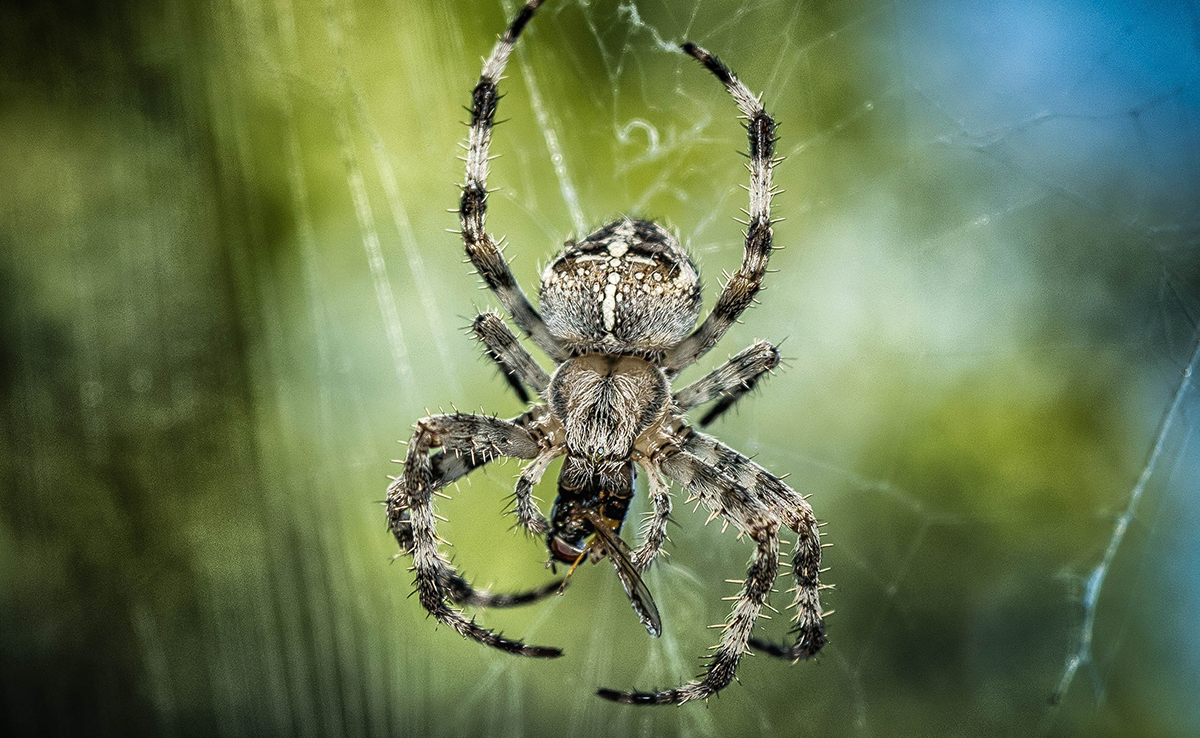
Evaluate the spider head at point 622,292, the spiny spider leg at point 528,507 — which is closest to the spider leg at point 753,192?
the spider head at point 622,292

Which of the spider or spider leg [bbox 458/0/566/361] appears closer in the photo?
the spider

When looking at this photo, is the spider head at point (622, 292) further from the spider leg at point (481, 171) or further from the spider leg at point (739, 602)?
the spider leg at point (739, 602)

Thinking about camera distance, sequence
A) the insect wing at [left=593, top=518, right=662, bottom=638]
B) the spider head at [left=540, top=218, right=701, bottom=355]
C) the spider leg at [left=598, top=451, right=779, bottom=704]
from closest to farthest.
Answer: the insect wing at [left=593, top=518, right=662, bottom=638], the spider leg at [left=598, top=451, right=779, bottom=704], the spider head at [left=540, top=218, right=701, bottom=355]

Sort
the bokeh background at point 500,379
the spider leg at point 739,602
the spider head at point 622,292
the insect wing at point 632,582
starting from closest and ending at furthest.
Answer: the insect wing at point 632,582 → the spider leg at point 739,602 → the spider head at point 622,292 → the bokeh background at point 500,379

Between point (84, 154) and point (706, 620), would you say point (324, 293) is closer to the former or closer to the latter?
point (84, 154)

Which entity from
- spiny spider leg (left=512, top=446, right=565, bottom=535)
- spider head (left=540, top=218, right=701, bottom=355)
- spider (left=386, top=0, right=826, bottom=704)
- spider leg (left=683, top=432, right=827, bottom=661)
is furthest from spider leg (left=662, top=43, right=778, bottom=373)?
spiny spider leg (left=512, top=446, right=565, bottom=535)

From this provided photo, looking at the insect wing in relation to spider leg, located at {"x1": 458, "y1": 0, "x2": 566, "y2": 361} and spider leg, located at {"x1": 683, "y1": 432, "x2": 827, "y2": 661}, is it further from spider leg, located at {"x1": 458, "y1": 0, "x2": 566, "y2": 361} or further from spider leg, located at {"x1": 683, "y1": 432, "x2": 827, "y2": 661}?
spider leg, located at {"x1": 458, "y1": 0, "x2": 566, "y2": 361}

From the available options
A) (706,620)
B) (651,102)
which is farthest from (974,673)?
(651,102)
